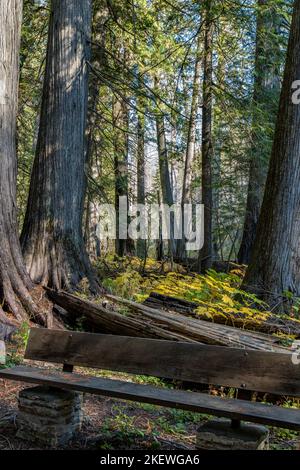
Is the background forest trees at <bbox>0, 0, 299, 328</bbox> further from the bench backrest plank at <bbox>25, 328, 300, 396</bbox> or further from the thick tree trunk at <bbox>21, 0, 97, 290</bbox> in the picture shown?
the bench backrest plank at <bbox>25, 328, 300, 396</bbox>

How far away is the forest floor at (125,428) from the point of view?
378 cm

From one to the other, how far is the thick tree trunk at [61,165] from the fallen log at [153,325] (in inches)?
25.5

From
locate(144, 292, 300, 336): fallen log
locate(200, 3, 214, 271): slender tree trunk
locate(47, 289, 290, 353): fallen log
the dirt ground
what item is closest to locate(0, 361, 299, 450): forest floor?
the dirt ground

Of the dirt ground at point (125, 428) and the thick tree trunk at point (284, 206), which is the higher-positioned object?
the thick tree trunk at point (284, 206)

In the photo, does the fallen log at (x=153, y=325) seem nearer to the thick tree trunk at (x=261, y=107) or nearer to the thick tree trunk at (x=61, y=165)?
the thick tree trunk at (x=61, y=165)

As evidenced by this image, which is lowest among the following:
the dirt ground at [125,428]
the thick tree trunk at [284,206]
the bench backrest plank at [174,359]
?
the dirt ground at [125,428]

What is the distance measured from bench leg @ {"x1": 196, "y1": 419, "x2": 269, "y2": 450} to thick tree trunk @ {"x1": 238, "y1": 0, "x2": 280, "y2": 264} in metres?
8.81

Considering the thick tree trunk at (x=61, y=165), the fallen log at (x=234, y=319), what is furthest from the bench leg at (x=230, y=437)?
the thick tree trunk at (x=61, y=165)

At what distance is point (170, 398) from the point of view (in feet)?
10.8

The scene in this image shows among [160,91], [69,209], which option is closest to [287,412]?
[69,209]

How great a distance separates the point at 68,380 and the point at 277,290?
4.82 metres

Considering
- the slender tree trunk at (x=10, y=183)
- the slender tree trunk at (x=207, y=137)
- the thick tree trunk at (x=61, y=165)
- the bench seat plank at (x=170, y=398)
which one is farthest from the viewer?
the slender tree trunk at (x=207, y=137)

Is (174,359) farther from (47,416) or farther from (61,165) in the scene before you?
(61,165)
